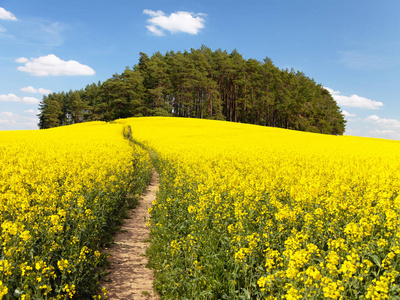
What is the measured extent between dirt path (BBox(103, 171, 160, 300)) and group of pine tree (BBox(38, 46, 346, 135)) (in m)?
61.7

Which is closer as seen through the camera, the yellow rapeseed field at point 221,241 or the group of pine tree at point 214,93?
the yellow rapeseed field at point 221,241

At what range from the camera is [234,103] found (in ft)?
268

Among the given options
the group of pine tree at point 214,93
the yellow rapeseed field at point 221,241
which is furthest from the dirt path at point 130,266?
the group of pine tree at point 214,93

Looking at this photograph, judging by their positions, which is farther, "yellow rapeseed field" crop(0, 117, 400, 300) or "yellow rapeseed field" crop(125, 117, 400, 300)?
"yellow rapeseed field" crop(0, 117, 400, 300)

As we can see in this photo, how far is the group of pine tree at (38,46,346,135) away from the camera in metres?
71.1

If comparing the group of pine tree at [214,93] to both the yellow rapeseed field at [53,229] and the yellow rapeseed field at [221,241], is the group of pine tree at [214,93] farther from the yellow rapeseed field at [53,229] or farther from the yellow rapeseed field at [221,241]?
the yellow rapeseed field at [221,241]

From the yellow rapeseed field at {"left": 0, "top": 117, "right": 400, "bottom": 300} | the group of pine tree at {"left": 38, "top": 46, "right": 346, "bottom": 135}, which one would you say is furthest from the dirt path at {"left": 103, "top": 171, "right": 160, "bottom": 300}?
the group of pine tree at {"left": 38, "top": 46, "right": 346, "bottom": 135}

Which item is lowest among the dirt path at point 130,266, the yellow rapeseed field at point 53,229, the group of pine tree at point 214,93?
the dirt path at point 130,266

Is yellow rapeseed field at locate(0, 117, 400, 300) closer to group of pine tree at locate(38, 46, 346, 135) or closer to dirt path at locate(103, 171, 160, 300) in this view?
dirt path at locate(103, 171, 160, 300)

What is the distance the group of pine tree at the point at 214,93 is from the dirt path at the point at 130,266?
6168 cm

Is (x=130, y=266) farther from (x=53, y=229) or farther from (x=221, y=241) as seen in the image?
(x=221, y=241)

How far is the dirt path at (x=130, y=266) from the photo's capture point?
512cm

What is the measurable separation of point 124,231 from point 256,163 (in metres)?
7.37

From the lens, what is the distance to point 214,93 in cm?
7162
